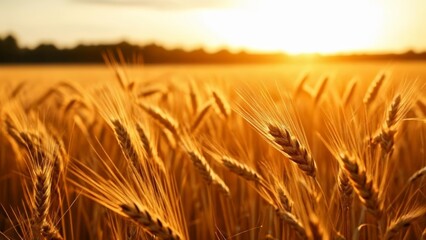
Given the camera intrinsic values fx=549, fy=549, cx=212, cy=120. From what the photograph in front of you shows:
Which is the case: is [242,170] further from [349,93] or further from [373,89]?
[349,93]

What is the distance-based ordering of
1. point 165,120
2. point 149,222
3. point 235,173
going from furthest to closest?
point 165,120
point 235,173
point 149,222

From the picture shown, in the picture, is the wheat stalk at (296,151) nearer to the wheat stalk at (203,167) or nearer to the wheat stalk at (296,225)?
the wheat stalk at (296,225)

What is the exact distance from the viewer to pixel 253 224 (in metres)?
1.80

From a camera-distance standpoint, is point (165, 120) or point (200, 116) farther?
point (200, 116)

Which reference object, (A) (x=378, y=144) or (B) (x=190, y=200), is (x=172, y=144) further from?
(A) (x=378, y=144)

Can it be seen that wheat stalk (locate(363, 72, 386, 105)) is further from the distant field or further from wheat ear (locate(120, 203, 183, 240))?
wheat ear (locate(120, 203, 183, 240))

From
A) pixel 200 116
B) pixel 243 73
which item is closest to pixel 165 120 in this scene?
pixel 200 116

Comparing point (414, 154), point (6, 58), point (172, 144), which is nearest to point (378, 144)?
point (172, 144)

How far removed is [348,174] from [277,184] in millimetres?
198

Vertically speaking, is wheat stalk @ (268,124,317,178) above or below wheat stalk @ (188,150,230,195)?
above

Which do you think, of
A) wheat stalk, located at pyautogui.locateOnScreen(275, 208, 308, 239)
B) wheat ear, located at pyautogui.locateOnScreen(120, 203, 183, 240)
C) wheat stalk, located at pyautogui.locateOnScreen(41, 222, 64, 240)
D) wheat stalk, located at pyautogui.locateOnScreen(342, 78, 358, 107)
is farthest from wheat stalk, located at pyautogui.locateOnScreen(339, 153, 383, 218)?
wheat stalk, located at pyautogui.locateOnScreen(342, 78, 358, 107)

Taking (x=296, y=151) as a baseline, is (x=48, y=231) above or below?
below

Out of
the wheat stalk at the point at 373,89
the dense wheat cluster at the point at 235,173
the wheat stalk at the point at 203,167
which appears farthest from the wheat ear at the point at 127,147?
the wheat stalk at the point at 373,89

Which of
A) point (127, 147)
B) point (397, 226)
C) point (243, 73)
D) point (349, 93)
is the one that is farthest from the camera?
point (243, 73)
